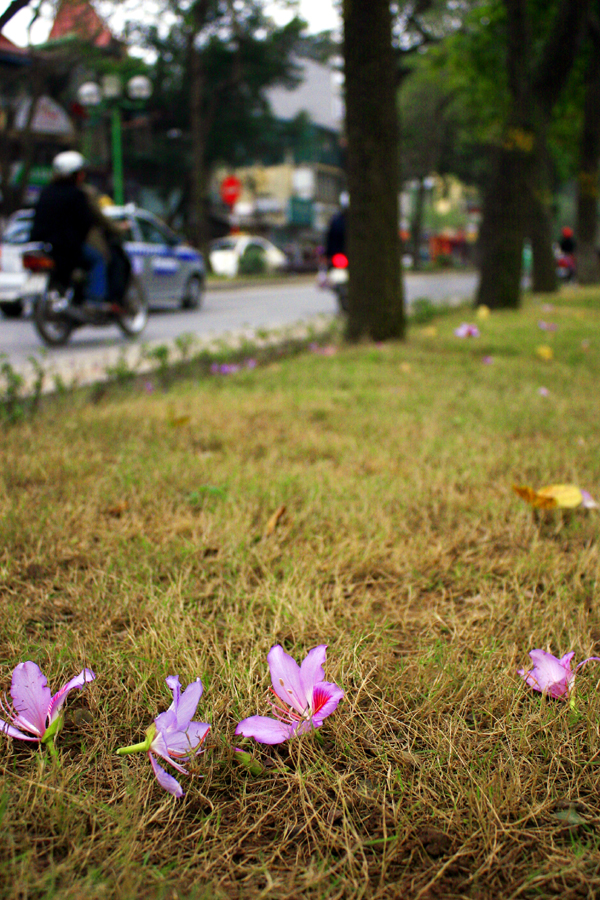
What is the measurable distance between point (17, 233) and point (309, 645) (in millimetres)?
11010

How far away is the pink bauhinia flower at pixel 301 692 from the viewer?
1.12 metres

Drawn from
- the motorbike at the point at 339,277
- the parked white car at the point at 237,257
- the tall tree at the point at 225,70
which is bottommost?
the motorbike at the point at 339,277

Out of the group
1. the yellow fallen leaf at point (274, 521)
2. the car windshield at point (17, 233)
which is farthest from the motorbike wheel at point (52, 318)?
the yellow fallen leaf at point (274, 521)

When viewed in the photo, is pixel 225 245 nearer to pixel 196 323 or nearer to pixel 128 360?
pixel 196 323

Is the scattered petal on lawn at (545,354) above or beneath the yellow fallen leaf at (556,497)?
above

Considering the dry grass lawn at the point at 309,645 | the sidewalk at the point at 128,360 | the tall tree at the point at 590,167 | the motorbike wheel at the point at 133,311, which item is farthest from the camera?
the tall tree at the point at 590,167

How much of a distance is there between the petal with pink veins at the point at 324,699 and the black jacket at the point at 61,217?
719 cm

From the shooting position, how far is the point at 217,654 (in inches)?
54.6

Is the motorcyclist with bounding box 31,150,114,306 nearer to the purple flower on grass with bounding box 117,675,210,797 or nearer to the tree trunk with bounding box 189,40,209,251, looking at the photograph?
the purple flower on grass with bounding box 117,675,210,797

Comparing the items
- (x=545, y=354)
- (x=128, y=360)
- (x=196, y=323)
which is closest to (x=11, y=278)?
(x=196, y=323)

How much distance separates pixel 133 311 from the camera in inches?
337

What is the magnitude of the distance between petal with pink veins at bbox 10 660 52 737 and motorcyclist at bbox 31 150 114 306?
7.08m

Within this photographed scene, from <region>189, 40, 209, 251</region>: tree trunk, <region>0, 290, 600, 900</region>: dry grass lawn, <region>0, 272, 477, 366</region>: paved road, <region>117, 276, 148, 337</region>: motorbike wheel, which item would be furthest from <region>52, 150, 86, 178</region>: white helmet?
<region>189, 40, 209, 251</region>: tree trunk

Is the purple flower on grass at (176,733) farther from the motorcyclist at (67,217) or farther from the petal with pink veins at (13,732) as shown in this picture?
the motorcyclist at (67,217)
